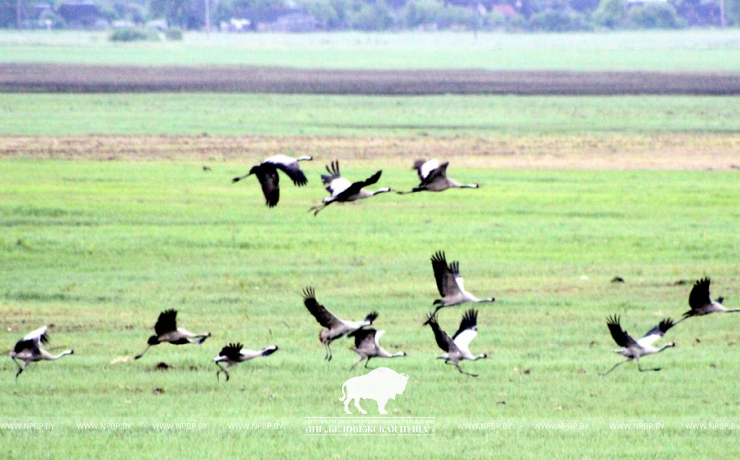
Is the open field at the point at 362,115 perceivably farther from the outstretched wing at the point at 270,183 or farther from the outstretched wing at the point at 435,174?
the outstretched wing at the point at 435,174

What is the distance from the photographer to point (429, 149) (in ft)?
Result: 116

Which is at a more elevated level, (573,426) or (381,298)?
(573,426)

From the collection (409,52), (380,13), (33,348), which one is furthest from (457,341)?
(380,13)

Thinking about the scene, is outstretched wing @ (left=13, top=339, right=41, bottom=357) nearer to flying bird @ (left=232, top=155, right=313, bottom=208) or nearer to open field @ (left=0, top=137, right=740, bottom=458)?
open field @ (left=0, top=137, right=740, bottom=458)

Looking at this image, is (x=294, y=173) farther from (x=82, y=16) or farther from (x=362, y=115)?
(x=82, y=16)

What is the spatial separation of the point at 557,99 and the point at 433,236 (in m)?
30.6

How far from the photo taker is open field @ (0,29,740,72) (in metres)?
73.8

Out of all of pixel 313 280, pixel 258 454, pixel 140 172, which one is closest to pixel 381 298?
pixel 313 280

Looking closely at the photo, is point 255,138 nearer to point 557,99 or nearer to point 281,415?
point 557,99

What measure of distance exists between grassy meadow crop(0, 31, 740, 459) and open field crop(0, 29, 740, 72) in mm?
28204

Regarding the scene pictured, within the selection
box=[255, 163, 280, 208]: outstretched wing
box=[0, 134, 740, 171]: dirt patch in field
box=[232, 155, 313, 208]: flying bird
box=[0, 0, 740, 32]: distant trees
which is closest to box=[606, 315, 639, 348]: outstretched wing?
box=[232, 155, 313, 208]: flying bird

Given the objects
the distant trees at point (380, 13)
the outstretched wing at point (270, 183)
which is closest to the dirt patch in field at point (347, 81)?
the distant trees at point (380, 13)

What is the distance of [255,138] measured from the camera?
3744 cm

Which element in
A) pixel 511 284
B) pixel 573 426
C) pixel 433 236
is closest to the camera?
pixel 573 426
